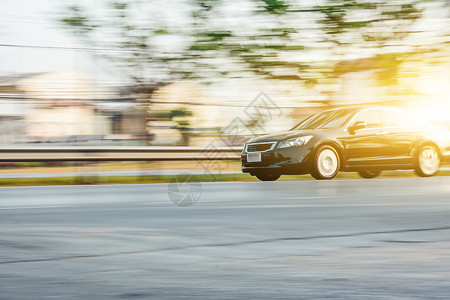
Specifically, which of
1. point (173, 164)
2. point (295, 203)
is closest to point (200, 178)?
point (173, 164)

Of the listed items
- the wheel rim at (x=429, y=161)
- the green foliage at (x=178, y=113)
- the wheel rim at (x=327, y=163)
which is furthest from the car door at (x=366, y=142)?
the green foliage at (x=178, y=113)

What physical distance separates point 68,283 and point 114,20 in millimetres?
12424

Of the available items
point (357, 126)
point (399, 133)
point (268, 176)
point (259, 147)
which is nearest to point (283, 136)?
point (259, 147)

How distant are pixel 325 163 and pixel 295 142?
79 centimetres

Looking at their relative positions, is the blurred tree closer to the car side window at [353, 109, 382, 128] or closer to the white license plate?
the car side window at [353, 109, 382, 128]

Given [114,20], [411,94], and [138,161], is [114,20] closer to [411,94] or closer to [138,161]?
[138,161]

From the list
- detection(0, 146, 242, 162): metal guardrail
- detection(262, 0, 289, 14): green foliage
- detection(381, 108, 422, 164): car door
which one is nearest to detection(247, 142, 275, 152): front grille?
detection(381, 108, 422, 164): car door

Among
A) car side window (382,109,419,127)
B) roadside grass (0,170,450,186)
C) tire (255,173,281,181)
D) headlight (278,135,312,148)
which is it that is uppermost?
car side window (382,109,419,127)

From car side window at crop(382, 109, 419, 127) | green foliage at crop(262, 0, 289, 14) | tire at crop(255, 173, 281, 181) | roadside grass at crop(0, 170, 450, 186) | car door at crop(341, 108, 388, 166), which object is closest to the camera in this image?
car door at crop(341, 108, 388, 166)

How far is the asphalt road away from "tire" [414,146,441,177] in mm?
4104

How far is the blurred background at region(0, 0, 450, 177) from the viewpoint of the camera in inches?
615

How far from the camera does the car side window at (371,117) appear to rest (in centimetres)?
1359

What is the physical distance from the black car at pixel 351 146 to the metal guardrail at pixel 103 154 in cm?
239

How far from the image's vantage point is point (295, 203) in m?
8.91
